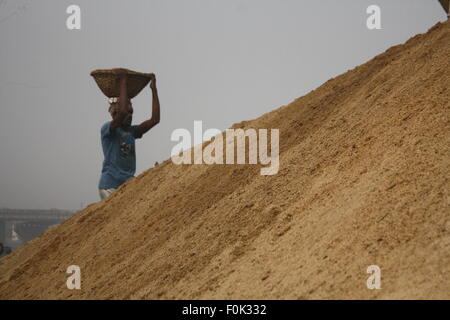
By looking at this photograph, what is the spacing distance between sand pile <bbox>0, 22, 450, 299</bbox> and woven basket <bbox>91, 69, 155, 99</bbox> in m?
3.15

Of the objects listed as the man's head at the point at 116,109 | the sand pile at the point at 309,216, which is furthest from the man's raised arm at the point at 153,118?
the sand pile at the point at 309,216

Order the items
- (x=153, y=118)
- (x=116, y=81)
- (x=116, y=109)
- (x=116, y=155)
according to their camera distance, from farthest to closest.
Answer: (x=153, y=118) < (x=116, y=155) < (x=116, y=109) < (x=116, y=81)

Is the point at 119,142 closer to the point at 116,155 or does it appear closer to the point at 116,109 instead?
the point at 116,155

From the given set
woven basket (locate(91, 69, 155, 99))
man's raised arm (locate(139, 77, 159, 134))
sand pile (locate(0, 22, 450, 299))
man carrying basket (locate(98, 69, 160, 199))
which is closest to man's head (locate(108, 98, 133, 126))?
man carrying basket (locate(98, 69, 160, 199))

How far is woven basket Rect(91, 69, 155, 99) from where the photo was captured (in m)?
11.7

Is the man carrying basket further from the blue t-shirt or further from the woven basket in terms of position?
the woven basket

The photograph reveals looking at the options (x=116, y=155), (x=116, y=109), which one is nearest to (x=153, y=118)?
(x=116, y=109)

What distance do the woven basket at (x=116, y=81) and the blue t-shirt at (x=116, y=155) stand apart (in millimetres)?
748

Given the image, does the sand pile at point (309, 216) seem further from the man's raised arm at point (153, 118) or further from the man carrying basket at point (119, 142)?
the man's raised arm at point (153, 118)

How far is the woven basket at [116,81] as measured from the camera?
11.7 meters

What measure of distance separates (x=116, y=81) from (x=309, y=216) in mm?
7488

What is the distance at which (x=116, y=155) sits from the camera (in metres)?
12.4
